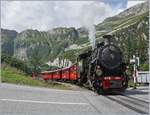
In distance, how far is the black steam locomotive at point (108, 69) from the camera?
24.0 meters

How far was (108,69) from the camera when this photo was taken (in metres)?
24.8

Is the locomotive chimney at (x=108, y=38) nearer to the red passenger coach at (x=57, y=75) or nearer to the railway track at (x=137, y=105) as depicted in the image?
the railway track at (x=137, y=105)

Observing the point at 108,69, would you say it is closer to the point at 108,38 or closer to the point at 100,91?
the point at 100,91

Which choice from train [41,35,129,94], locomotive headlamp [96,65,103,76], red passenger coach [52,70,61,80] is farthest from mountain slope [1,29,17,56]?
locomotive headlamp [96,65,103,76]

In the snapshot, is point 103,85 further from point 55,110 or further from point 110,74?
point 55,110

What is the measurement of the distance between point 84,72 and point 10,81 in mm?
6163

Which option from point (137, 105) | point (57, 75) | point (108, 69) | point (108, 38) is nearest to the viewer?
point (137, 105)

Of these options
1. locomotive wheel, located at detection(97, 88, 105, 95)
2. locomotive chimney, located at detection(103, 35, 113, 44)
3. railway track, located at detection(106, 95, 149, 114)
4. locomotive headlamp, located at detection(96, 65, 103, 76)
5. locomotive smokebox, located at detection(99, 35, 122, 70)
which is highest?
locomotive chimney, located at detection(103, 35, 113, 44)

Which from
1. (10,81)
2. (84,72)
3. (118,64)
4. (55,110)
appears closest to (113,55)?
(118,64)

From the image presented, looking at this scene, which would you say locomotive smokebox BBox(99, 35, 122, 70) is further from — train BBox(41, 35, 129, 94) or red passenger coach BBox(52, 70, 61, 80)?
red passenger coach BBox(52, 70, 61, 80)

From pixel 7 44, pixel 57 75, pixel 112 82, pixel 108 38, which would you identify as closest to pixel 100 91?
pixel 112 82

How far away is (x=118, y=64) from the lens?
82.1 ft

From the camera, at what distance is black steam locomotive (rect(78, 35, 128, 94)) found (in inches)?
946

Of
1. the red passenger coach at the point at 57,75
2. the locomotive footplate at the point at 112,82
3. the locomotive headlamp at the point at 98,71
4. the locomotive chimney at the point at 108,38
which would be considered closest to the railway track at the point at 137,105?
the locomotive footplate at the point at 112,82
